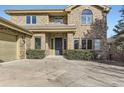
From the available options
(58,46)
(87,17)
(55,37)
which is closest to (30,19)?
(55,37)

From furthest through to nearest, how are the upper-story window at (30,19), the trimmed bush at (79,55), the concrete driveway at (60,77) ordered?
the upper-story window at (30,19)
the trimmed bush at (79,55)
the concrete driveway at (60,77)

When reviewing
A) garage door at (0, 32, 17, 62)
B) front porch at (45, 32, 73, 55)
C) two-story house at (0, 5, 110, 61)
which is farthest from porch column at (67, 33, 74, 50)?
garage door at (0, 32, 17, 62)

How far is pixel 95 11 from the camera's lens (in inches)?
1085

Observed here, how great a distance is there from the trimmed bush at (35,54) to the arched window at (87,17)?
6.90 m

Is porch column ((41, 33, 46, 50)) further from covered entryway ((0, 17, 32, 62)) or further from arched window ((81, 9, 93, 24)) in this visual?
arched window ((81, 9, 93, 24))

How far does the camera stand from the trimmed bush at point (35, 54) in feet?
79.3

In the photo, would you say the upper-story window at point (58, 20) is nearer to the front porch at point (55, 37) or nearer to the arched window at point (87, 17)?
the front porch at point (55, 37)

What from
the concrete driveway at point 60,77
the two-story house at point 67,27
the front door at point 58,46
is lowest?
the concrete driveway at point 60,77

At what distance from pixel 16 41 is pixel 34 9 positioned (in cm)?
694

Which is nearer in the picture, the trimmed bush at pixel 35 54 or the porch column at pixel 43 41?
the trimmed bush at pixel 35 54

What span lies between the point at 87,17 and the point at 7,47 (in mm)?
11466

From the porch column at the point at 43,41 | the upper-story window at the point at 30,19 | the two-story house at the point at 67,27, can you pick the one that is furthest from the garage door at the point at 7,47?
the upper-story window at the point at 30,19

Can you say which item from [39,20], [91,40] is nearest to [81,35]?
[91,40]
